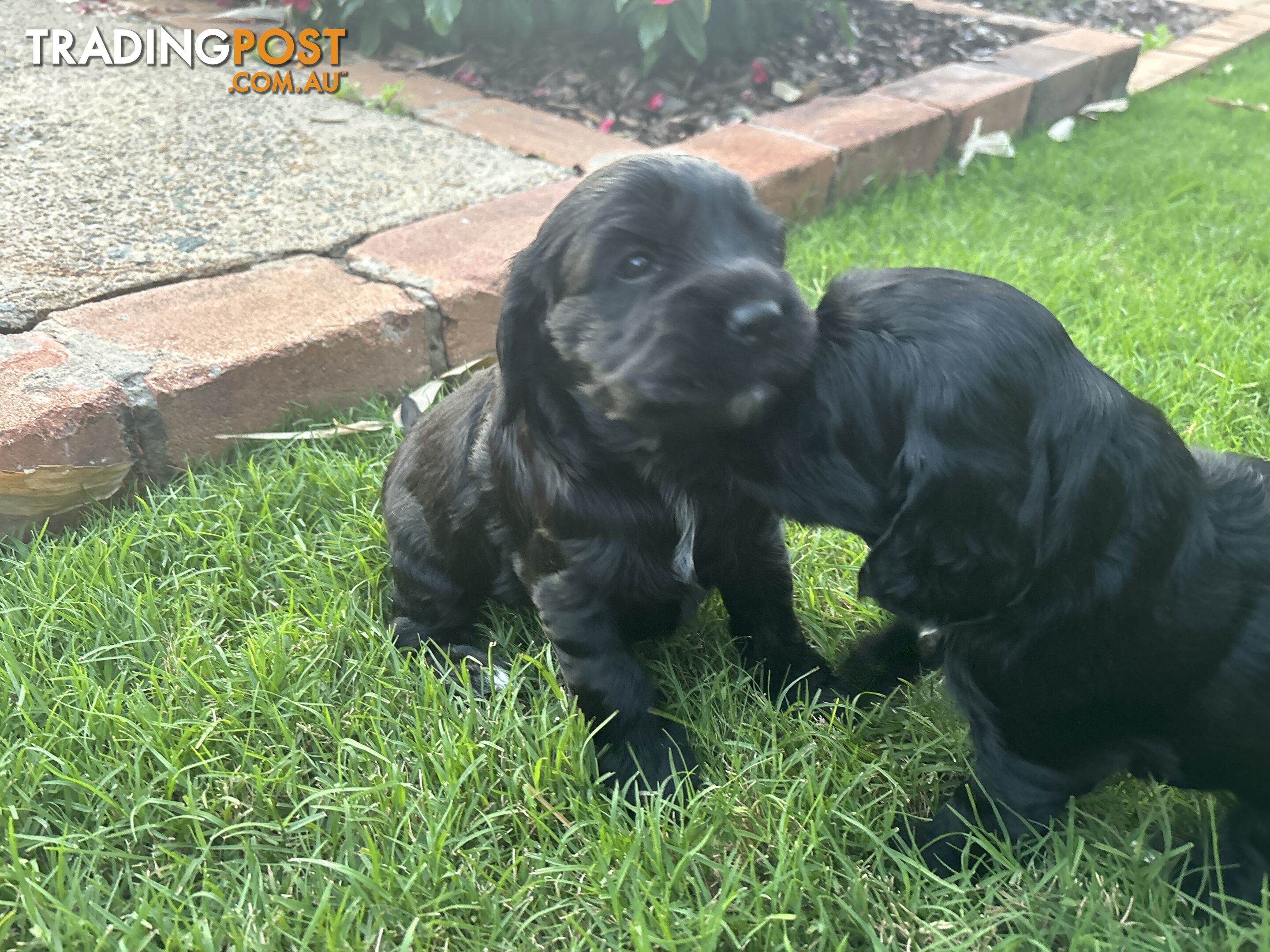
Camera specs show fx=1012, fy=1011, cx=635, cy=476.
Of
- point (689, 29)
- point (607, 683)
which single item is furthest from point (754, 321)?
point (689, 29)

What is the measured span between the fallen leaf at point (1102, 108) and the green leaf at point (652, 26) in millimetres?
2407

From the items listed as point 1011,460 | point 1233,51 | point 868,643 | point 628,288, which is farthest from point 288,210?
point 1233,51

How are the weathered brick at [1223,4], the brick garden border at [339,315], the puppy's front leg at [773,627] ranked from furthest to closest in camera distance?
1. the weathered brick at [1223,4]
2. the brick garden border at [339,315]
3. the puppy's front leg at [773,627]

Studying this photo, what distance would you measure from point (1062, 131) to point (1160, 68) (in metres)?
1.89

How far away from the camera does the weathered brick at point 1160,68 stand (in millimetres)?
6039

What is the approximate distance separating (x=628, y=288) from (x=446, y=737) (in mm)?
828

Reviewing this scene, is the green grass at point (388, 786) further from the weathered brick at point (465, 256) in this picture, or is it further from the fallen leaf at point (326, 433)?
the weathered brick at point (465, 256)

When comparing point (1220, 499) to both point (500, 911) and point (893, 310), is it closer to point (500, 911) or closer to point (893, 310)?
point (893, 310)

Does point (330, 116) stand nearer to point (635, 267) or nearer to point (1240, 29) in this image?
point (635, 267)

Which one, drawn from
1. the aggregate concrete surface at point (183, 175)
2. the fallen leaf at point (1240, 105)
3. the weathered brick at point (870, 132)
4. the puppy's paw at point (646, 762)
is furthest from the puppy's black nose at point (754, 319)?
the fallen leaf at point (1240, 105)

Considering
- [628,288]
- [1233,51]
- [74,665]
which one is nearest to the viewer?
[628,288]

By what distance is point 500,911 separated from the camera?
5.03 ft

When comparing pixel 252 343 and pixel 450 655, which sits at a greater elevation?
pixel 252 343

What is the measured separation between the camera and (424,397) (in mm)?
2908
